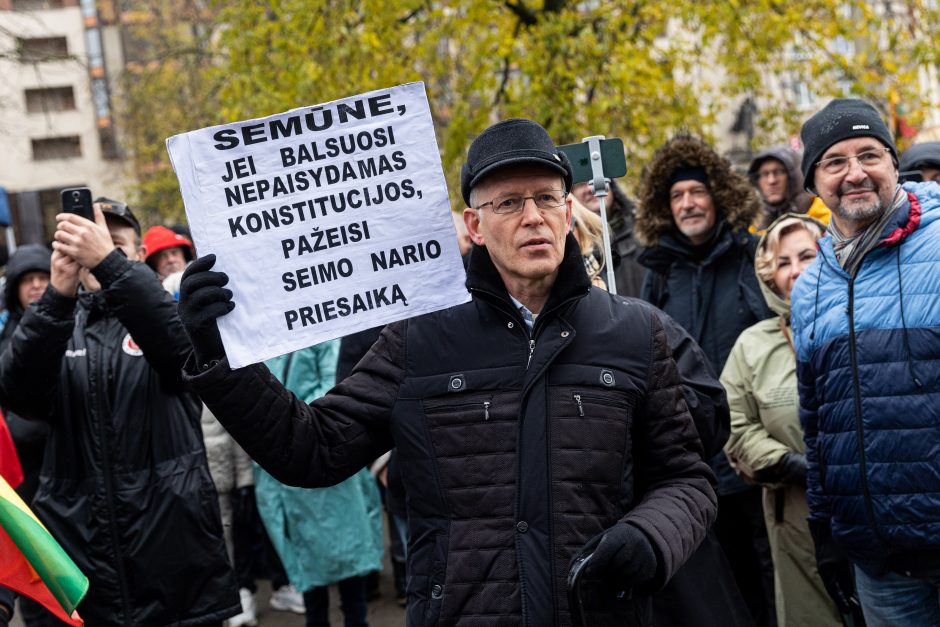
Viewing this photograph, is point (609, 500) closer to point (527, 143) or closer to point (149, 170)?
point (527, 143)

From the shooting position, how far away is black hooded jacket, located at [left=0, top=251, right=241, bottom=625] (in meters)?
4.27

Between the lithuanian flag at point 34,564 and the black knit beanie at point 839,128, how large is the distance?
9.52 feet

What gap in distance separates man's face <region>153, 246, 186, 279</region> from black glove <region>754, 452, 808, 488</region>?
394cm

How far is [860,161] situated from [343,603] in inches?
144

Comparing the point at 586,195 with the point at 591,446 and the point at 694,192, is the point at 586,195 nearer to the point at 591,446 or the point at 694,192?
the point at 694,192

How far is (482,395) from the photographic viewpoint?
2.87 metres

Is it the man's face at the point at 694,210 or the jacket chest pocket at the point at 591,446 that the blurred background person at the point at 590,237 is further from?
the jacket chest pocket at the point at 591,446

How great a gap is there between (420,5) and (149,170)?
2117cm

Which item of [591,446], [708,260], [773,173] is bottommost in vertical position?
[591,446]

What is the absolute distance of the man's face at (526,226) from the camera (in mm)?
2918

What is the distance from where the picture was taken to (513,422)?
9.27ft

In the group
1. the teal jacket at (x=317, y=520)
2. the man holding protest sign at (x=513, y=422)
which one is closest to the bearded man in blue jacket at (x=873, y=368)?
the man holding protest sign at (x=513, y=422)

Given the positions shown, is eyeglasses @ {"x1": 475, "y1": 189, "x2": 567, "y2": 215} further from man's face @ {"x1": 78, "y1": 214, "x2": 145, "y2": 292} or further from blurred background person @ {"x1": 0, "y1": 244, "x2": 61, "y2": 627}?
blurred background person @ {"x1": 0, "y1": 244, "x2": 61, "y2": 627}

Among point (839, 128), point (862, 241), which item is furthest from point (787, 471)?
point (839, 128)
